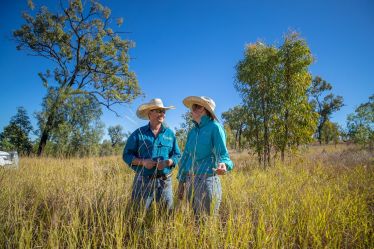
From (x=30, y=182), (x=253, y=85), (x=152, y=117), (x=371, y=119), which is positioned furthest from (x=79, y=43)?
(x=371, y=119)

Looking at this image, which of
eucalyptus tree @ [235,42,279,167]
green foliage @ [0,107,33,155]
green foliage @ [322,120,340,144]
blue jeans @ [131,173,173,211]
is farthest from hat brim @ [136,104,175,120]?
green foliage @ [322,120,340,144]

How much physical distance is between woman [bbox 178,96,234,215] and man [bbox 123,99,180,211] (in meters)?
0.20

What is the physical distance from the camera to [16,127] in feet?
107

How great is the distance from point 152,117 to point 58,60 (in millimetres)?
18116

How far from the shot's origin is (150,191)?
261 cm

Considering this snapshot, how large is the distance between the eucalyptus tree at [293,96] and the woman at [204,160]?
6.65 metres

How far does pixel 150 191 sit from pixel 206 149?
34.5 inches

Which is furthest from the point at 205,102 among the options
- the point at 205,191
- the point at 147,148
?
the point at 205,191

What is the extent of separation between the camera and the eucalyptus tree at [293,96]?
8.45 meters

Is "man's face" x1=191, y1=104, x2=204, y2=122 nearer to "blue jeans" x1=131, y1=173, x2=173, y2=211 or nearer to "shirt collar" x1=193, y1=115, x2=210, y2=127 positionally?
"shirt collar" x1=193, y1=115, x2=210, y2=127

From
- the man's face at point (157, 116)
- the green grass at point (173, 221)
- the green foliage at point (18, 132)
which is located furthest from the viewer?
the green foliage at point (18, 132)

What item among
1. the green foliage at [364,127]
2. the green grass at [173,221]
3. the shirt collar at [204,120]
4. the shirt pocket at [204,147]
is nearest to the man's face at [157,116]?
the shirt collar at [204,120]

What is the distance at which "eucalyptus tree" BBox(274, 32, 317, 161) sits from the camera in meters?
8.45

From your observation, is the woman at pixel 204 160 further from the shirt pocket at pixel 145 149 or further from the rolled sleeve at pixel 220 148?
the shirt pocket at pixel 145 149
